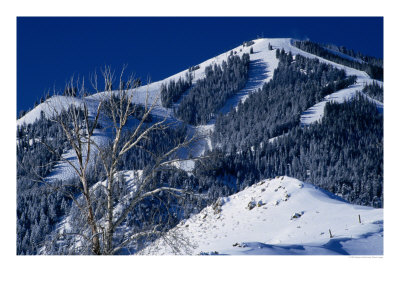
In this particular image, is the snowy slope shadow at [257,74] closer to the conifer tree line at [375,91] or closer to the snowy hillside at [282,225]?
the conifer tree line at [375,91]

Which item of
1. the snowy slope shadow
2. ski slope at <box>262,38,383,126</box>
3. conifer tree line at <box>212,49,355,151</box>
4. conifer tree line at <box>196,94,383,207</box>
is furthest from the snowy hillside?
the snowy slope shadow

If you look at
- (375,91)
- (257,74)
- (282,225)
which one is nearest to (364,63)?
(375,91)

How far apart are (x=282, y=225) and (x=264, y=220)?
1468 mm

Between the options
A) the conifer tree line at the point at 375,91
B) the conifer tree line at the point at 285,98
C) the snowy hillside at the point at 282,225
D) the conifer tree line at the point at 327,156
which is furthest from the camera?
the conifer tree line at the point at 285,98

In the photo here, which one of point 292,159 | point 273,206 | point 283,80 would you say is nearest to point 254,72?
point 283,80

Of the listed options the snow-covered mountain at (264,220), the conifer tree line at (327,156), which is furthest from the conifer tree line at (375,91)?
the snow-covered mountain at (264,220)

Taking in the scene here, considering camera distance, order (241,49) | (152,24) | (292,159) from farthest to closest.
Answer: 1. (241,49)
2. (292,159)
3. (152,24)

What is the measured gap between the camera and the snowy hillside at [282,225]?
24.1ft

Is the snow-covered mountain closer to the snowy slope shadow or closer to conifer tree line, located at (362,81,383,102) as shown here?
conifer tree line, located at (362,81,383,102)

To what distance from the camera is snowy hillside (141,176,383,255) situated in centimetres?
734
